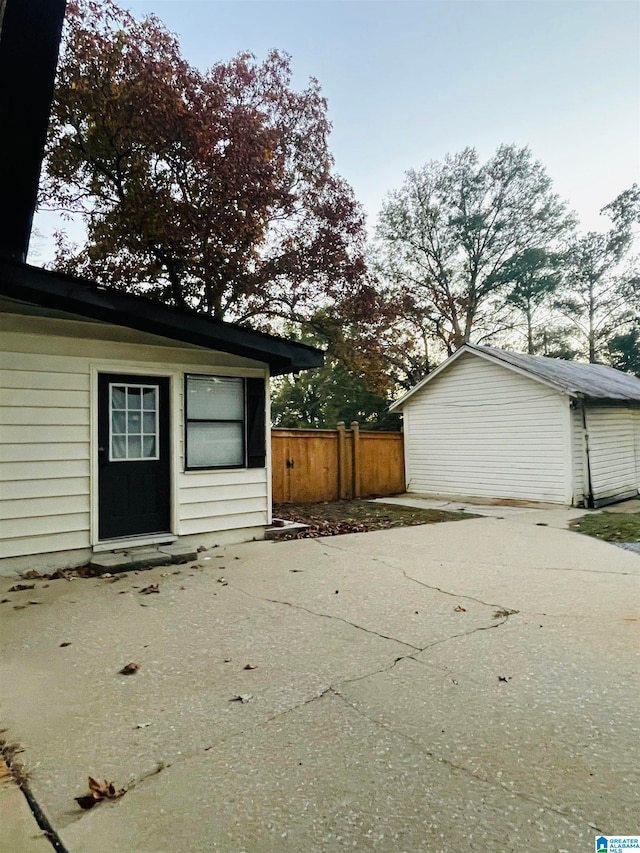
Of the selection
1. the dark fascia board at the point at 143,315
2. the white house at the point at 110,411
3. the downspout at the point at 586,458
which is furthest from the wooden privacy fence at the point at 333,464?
the downspout at the point at 586,458

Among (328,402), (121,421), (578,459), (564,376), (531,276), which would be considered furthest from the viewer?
(328,402)

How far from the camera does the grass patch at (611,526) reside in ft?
22.2

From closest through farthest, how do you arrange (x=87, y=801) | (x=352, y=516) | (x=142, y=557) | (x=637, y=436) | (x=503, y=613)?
(x=87, y=801), (x=503, y=613), (x=142, y=557), (x=352, y=516), (x=637, y=436)

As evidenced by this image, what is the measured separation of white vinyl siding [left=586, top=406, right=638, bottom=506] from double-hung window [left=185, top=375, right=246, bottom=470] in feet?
26.9

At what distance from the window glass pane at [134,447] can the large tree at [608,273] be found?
2361 cm

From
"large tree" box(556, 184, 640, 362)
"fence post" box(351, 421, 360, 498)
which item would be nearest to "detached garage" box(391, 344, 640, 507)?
"fence post" box(351, 421, 360, 498)

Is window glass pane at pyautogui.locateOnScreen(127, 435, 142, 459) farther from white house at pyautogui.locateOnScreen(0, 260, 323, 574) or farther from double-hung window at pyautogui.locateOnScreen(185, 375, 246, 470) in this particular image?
double-hung window at pyautogui.locateOnScreen(185, 375, 246, 470)

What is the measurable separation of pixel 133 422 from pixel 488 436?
29.0 ft

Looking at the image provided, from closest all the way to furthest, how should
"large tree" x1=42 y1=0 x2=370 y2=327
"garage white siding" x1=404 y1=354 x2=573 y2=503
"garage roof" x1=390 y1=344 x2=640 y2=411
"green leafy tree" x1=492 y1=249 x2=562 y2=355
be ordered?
"large tree" x1=42 y1=0 x2=370 y2=327 < "garage roof" x1=390 y1=344 x2=640 y2=411 < "garage white siding" x1=404 y1=354 x2=573 y2=503 < "green leafy tree" x1=492 y1=249 x2=562 y2=355

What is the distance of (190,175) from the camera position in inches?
419

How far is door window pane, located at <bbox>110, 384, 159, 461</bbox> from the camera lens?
5.47m

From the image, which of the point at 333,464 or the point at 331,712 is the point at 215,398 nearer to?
the point at 331,712

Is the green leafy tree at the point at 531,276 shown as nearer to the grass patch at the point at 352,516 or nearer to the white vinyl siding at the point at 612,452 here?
the white vinyl siding at the point at 612,452

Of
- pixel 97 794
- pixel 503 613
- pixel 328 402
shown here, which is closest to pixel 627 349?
pixel 328 402
